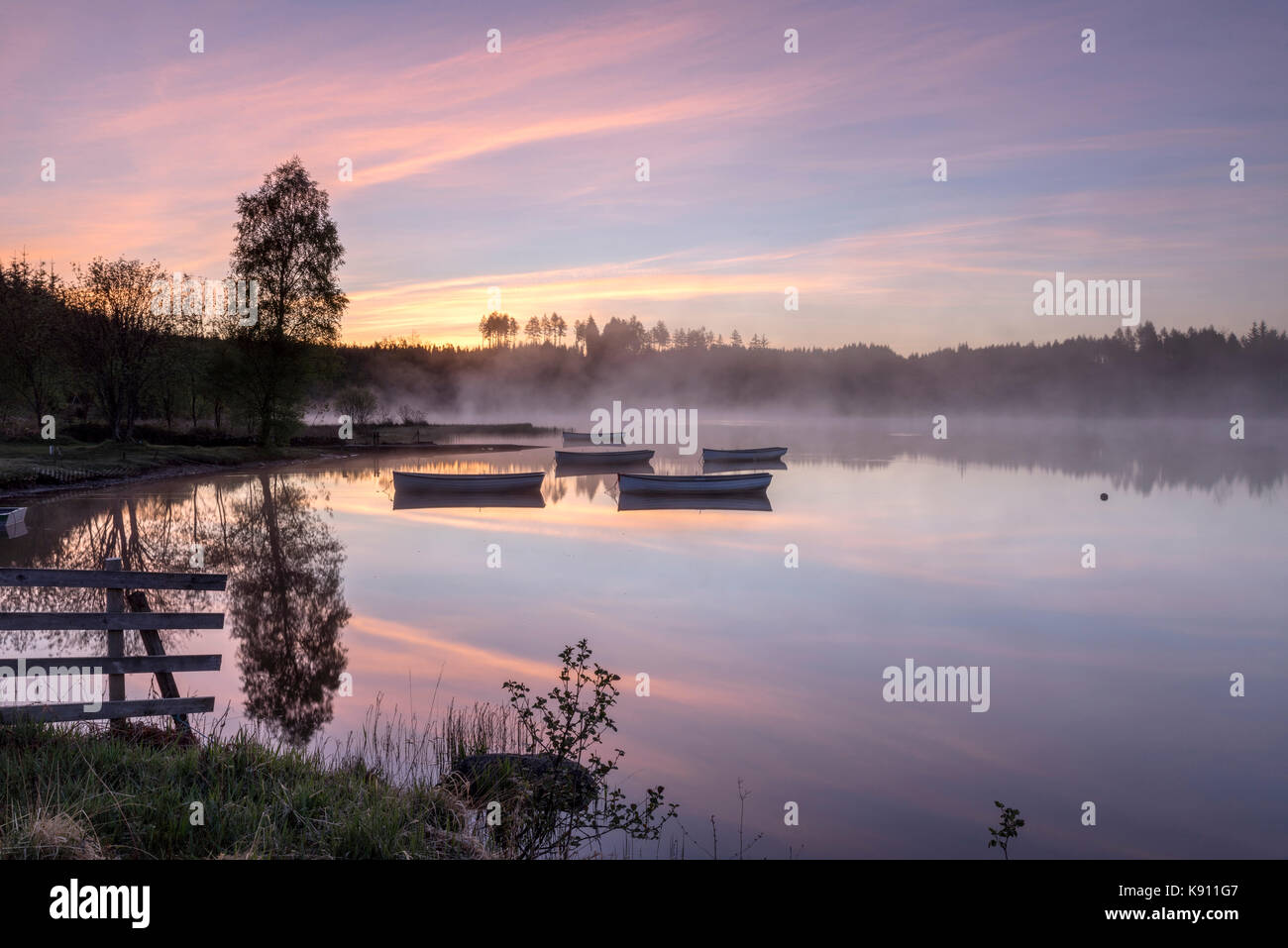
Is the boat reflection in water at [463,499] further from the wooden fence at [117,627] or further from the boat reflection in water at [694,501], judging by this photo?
the wooden fence at [117,627]

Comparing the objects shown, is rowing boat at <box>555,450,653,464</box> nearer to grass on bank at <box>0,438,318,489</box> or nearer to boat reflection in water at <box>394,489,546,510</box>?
boat reflection in water at <box>394,489,546,510</box>

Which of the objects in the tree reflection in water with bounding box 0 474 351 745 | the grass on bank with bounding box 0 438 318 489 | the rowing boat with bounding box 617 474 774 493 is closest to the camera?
the tree reflection in water with bounding box 0 474 351 745

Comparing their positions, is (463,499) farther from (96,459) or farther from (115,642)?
(115,642)

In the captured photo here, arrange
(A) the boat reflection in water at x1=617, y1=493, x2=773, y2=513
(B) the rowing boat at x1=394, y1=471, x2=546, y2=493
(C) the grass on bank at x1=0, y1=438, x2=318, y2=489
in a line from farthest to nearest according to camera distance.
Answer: (B) the rowing boat at x1=394, y1=471, x2=546, y2=493 → (A) the boat reflection in water at x1=617, y1=493, x2=773, y2=513 → (C) the grass on bank at x1=0, y1=438, x2=318, y2=489

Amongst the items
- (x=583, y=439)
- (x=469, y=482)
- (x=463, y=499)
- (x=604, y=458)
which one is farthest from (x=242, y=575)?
(x=583, y=439)

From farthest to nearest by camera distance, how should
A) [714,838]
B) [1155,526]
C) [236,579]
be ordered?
1. [1155,526]
2. [236,579]
3. [714,838]

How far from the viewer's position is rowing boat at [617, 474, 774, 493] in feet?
139

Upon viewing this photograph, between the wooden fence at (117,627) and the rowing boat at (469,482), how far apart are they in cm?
3136

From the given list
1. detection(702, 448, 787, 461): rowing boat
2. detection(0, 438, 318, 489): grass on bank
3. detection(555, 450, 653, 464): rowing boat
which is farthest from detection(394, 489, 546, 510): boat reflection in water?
detection(702, 448, 787, 461): rowing boat

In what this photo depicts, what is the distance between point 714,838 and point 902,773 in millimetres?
3484

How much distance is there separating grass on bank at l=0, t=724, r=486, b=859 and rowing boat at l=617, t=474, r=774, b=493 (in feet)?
113
